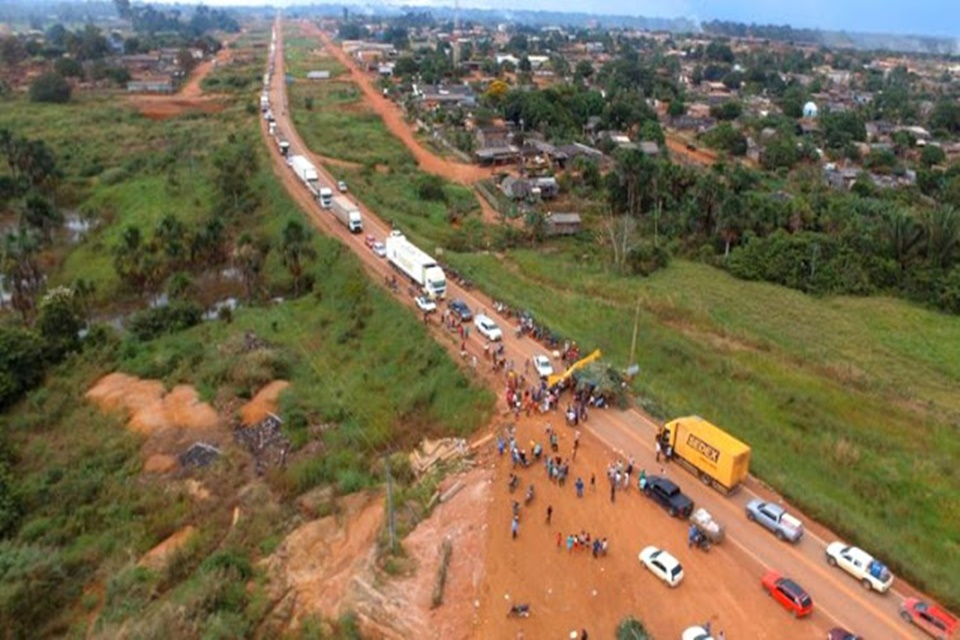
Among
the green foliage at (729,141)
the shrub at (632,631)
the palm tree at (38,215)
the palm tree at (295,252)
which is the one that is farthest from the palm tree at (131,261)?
the green foliage at (729,141)

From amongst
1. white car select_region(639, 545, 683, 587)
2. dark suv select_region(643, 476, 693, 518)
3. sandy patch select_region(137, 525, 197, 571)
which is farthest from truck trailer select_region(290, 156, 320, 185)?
white car select_region(639, 545, 683, 587)

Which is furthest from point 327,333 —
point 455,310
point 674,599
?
point 674,599

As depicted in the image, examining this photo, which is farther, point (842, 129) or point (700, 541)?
point (842, 129)

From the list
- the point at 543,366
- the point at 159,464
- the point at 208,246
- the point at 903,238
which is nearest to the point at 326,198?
the point at 208,246

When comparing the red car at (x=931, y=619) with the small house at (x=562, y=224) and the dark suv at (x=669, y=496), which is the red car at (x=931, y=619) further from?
the small house at (x=562, y=224)

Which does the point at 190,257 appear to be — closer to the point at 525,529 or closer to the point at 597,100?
the point at 525,529

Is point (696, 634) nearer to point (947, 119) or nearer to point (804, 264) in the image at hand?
point (804, 264)
